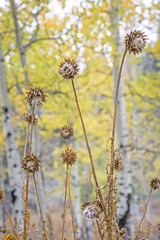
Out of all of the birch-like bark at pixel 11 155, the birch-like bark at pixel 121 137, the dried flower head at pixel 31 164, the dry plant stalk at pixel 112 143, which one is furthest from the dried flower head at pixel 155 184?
the birch-like bark at pixel 11 155

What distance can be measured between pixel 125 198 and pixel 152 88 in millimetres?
3933

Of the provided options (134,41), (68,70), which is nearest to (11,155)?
(68,70)

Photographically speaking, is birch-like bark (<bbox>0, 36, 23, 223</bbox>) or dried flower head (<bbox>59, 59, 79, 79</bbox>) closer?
dried flower head (<bbox>59, 59, 79, 79</bbox>)

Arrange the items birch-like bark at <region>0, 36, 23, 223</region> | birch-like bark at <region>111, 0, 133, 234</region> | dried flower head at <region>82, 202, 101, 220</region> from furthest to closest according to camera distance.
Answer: birch-like bark at <region>111, 0, 133, 234</region> < birch-like bark at <region>0, 36, 23, 223</region> < dried flower head at <region>82, 202, 101, 220</region>

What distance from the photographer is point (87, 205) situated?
0.86m

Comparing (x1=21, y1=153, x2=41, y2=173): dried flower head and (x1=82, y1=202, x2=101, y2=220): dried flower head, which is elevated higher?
(x1=21, y1=153, x2=41, y2=173): dried flower head

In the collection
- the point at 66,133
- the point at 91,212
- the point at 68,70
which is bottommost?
the point at 91,212

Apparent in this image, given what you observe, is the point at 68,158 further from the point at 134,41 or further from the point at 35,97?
the point at 134,41

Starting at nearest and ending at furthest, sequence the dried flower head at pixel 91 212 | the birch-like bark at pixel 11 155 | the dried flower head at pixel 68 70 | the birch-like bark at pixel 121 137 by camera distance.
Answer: the dried flower head at pixel 91 212 < the dried flower head at pixel 68 70 < the birch-like bark at pixel 11 155 < the birch-like bark at pixel 121 137

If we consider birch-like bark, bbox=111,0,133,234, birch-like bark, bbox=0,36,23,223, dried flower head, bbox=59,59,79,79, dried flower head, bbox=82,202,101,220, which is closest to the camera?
dried flower head, bbox=82,202,101,220

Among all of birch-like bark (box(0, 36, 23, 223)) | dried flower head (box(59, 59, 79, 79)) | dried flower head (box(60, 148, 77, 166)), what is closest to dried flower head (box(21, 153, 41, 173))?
dried flower head (box(60, 148, 77, 166))

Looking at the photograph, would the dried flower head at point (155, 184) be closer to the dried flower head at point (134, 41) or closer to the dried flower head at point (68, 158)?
the dried flower head at point (68, 158)

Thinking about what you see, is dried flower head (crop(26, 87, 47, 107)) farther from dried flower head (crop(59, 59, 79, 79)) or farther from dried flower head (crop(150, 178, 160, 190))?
dried flower head (crop(150, 178, 160, 190))

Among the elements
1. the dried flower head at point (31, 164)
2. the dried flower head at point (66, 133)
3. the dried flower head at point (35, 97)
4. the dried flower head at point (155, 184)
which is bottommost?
the dried flower head at point (155, 184)
